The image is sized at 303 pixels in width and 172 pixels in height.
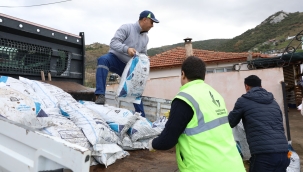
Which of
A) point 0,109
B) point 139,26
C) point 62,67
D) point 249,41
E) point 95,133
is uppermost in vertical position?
point 249,41

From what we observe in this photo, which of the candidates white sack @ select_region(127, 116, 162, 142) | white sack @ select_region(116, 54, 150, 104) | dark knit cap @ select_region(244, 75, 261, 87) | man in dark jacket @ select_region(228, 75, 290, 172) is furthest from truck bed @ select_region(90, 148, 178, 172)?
dark knit cap @ select_region(244, 75, 261, 87)

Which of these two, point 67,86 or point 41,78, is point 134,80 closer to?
point 67,86

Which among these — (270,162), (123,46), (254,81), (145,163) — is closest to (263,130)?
(270,162)

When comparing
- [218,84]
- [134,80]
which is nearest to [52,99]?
[134,80]

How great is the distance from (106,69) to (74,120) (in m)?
1.13

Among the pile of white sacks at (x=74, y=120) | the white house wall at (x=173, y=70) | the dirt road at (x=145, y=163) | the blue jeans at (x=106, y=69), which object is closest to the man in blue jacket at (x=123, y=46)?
the blue jeans at (x=106, y=69)

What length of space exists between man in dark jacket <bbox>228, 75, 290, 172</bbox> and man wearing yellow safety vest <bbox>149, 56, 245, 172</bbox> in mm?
1126

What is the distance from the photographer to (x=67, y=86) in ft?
10.1

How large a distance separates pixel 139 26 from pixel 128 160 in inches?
71.2

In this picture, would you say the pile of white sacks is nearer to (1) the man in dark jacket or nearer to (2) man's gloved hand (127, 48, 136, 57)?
(2) man's gloved hand (127, 48, 136, 57)

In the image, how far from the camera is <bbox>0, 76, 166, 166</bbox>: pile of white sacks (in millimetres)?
1698

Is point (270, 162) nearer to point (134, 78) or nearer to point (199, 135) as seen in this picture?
point (199, 135)

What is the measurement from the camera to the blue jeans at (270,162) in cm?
246

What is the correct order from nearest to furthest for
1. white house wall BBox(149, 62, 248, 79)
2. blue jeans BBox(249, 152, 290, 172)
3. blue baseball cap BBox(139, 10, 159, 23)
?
blue jeans BBox(249, 152, 290, 172) < blue baseball cap BBox(139, 10, 159, 23) < white house wall BBox(149, 62, 248, 79)
